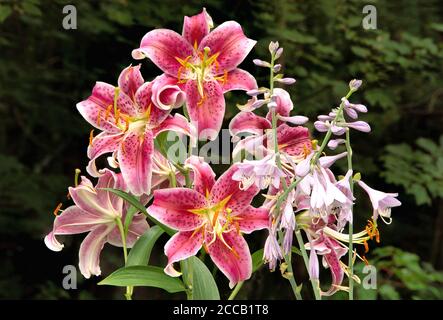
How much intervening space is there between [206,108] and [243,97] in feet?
3.20

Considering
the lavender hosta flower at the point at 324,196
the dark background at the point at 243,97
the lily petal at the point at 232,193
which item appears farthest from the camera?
the dark background at the point at 243,97

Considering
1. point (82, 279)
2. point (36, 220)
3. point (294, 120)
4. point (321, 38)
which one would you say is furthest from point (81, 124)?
Answer: point (294, 120)

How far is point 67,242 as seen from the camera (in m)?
2.14

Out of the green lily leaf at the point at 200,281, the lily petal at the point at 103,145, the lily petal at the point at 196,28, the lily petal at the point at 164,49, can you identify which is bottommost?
the green lily leaf at the point at 200,281

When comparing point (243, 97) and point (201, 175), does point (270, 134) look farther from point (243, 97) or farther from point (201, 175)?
point (243, 97)

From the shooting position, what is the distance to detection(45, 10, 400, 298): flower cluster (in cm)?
79

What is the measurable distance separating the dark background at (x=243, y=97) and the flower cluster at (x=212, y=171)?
0.77 metres

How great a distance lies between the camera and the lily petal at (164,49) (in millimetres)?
872

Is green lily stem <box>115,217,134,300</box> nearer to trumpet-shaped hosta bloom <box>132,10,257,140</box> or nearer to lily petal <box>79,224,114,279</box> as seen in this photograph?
lily petal <box>79,224,114,279</box>

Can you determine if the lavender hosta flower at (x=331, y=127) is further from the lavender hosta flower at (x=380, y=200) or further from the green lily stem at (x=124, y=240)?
the green lily stem at (x=124, y=240)

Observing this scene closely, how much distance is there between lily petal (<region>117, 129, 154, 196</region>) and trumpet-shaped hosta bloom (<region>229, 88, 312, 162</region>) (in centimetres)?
11

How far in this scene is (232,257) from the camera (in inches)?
33.7

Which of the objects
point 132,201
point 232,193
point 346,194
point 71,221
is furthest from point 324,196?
point 71,221

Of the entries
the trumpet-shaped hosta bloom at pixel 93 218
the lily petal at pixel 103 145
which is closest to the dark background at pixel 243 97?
the trumpet-shaped hosta bloom at pixel 93 218
